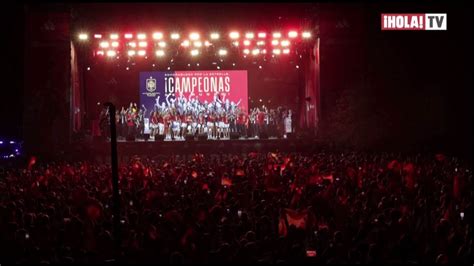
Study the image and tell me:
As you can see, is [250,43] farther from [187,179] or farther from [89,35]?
[187,179]

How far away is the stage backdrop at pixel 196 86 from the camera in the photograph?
34844 mm

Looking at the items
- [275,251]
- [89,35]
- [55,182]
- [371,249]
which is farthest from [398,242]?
[89,35]

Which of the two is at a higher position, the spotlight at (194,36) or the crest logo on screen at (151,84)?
the spotlight at (194,36)

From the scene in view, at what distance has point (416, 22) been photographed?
29.2 m

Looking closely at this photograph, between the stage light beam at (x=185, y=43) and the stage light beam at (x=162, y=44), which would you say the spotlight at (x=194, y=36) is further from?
the stage light beam at (x=162, y=44)

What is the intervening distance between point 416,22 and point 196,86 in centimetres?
1287

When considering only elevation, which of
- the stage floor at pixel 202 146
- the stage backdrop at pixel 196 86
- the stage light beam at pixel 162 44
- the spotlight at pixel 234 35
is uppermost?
the spotlight at pixel 234 35

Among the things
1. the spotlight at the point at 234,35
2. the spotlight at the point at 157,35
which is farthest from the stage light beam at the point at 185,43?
the spotlight at the point at 234,35

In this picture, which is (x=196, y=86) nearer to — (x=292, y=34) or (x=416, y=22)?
(x=292, y=34)

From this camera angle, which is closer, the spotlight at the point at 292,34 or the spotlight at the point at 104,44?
the spotlight at the point at 292,34

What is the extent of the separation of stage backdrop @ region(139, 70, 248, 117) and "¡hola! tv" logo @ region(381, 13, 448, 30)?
363 inches

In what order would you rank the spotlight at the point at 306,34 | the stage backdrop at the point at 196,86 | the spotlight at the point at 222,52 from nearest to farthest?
the spotlight at the point at 306,34 → the spotlight at the point at 222,52 → the stage backdrop at the point at 196,86

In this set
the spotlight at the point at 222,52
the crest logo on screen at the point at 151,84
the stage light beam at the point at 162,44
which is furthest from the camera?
the crest logo on screen at the point at 151,84

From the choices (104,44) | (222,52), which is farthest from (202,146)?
(104,44)
